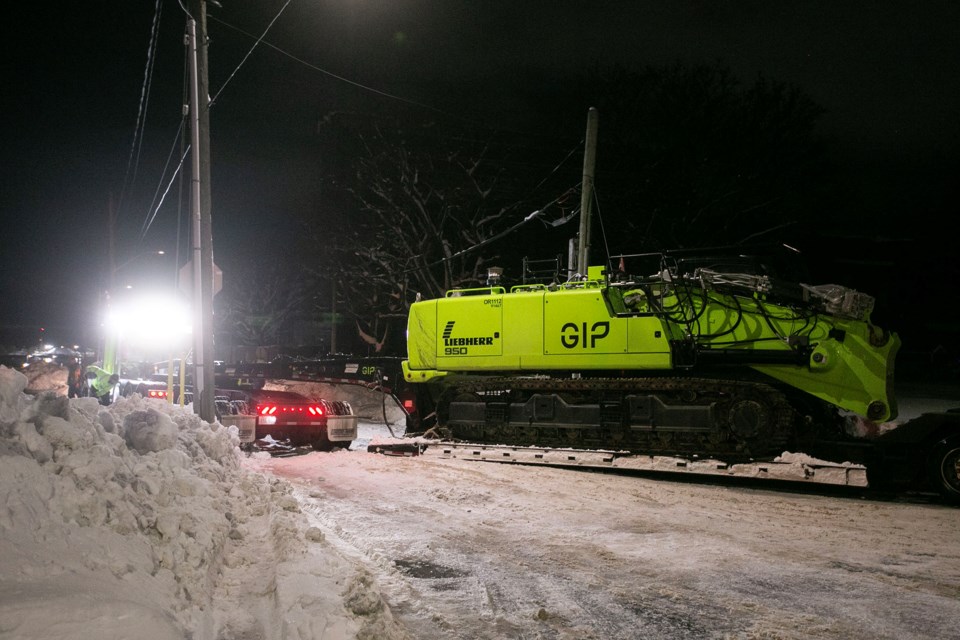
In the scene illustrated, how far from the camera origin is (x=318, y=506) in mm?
8602

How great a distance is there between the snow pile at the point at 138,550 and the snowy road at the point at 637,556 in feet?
2.08

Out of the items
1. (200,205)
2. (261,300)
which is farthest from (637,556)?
(261,300)

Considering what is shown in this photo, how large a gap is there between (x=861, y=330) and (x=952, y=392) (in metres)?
16.0

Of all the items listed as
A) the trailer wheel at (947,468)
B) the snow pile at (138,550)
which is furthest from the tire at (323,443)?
the trailer wheel at (947,468)

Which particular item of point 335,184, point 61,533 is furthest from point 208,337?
point 335,184

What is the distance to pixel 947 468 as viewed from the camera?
9.46 m

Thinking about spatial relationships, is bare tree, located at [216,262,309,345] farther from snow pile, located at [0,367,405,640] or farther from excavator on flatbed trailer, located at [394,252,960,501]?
snow pile, located at [0,367,405,640]

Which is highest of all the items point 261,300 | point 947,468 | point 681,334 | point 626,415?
point 261,300

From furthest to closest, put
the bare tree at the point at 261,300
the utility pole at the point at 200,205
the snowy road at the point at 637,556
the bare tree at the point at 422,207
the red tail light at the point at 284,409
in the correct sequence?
the bare tree at the point at 261,300
the bare tree at the point at 422,207
the red tail light at the point at 284,409
the utility pole at the point at 200,205
the snowy road at the point at 637,556

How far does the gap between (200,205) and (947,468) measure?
12.5 m

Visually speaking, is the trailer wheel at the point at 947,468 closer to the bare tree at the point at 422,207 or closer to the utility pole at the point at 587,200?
the utility pole at the point at 587,200

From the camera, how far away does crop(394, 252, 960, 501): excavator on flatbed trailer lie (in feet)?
34.6

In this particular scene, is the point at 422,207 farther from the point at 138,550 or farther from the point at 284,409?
the point at 138,550

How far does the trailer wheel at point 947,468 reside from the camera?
9.38m
